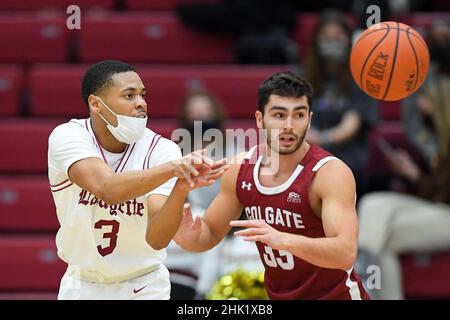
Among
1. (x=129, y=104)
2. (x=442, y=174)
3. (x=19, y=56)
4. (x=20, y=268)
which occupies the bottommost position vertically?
(x=20, y=268)

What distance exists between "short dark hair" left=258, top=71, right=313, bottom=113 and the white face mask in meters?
0.65

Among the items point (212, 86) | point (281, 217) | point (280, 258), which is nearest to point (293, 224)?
point (281, 217)

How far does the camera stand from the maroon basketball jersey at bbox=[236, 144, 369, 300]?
189 inches

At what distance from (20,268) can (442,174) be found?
11.3ft

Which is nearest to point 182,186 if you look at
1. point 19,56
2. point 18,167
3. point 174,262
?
point 174,262

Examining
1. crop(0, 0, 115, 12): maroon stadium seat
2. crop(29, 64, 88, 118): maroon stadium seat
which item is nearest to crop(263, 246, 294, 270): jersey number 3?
crop(29, 64, 88, 118): maroon stadium seat

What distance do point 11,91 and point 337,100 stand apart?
2.92m

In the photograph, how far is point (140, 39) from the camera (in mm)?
8758

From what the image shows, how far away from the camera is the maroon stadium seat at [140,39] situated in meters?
8.73

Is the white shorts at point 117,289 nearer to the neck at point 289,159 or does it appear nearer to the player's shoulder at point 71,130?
the player's shoulder at point 71,130

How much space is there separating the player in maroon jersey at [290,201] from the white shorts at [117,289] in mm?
259

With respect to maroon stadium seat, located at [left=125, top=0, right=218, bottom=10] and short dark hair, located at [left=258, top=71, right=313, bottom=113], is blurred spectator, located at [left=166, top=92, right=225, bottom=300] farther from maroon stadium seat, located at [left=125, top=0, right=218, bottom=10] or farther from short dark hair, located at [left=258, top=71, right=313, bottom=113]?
maroon stadium seat, located at [left=125, top=0, right=218, bottom=10]
